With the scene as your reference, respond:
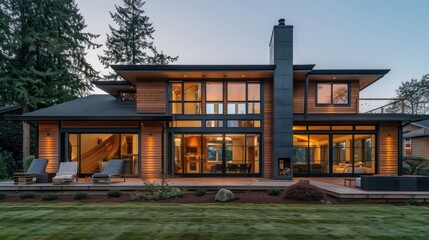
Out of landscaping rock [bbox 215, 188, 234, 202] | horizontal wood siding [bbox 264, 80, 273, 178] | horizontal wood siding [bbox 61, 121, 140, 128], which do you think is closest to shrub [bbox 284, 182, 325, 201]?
landscaping rock [bbox 215, 188, 234, 202]

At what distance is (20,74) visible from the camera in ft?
58.7

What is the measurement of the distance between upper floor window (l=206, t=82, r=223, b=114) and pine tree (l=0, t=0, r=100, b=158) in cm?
1220

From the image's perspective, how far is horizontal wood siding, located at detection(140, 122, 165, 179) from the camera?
12.5 metres

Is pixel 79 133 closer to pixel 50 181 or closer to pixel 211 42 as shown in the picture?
pixel 50 181

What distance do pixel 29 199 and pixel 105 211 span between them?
3.92 meters

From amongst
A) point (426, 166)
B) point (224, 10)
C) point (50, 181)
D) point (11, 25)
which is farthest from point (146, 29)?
point (426, 166)

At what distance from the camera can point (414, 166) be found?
15.6m

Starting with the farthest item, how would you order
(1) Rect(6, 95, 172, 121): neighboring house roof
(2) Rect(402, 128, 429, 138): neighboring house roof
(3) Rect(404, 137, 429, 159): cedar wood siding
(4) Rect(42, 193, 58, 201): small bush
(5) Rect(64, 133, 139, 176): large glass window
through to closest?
(3) Rect(404, 137, 429, 159): cedar wood siding, (2) Rect(402, 128, 429, 138): neighboring house roof, (5) Rect(64, 133, 139, 176): large glass window, (1) Rect(6, 95, 172, 121): neighboring house roof, (4) Rect(42, 193, 58, 201): small bush

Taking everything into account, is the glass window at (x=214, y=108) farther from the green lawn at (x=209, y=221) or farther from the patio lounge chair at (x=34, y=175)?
the patio lounge chair at (x=34, y=175)

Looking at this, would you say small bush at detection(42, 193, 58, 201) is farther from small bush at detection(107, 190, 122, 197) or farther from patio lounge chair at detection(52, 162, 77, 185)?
small bush at detection(107, 190, 122, 197)

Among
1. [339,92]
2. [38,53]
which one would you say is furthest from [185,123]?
[38,53]

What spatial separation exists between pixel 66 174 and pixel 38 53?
1296 cm

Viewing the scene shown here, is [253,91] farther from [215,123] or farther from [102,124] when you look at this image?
[102,124]

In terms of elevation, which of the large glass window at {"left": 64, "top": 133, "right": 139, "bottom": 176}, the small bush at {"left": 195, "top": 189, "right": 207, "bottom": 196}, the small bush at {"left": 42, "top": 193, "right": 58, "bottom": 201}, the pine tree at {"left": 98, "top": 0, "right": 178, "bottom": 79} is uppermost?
the pine tree at {"left": 98, "top": 0, "right": 178, "bottom": 79}
